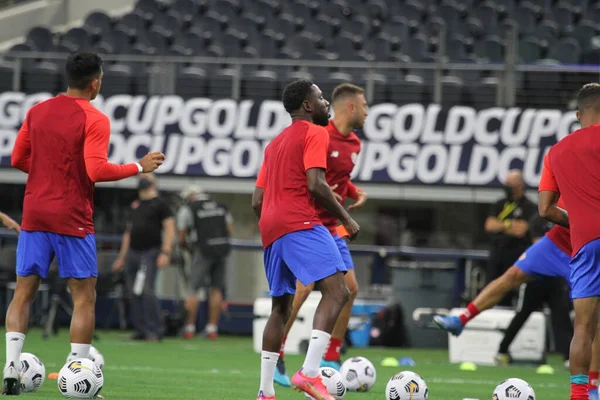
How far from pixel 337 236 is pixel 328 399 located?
267cm

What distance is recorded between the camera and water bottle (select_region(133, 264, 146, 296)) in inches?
657

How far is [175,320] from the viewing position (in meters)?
18.5

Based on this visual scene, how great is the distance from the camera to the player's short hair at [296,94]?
8125mm

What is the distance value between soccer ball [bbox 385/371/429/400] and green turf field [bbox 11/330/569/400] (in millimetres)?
956

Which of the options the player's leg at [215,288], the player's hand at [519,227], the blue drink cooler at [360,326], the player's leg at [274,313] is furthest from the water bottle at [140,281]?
the player's leg at [274,313]

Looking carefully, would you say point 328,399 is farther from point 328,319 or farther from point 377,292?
point 377,292

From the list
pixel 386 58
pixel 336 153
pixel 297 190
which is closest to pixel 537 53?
pixel 386 58

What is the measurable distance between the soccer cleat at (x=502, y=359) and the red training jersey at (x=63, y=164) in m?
7.18

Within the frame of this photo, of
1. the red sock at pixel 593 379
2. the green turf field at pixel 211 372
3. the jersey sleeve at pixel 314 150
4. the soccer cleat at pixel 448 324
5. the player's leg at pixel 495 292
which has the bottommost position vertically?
the green turf field at pixel 211 372

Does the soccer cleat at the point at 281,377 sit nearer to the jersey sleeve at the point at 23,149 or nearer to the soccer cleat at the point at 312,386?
the soccer cleat at the point at 312,386

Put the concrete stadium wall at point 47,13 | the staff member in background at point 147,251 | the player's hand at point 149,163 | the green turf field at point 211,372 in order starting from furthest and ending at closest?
1. the concrete stadium wall at point 47,13
2. the staff member in background at point 147,251
3. the green turf field at point 211,372
4. the player's hand at point 149,163

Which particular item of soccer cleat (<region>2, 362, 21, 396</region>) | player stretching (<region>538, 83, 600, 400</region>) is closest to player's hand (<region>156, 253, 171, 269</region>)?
soccer cleat (<region>2, 362, 21, 396</region>)

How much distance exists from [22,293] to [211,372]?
3910 mm

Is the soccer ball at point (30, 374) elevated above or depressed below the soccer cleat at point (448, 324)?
below
